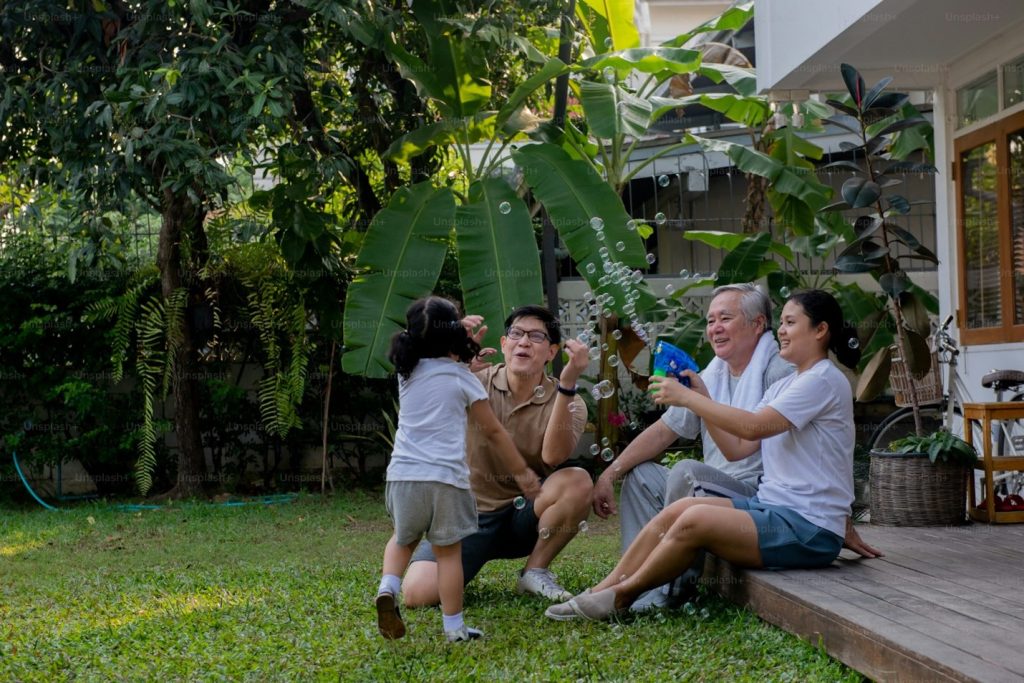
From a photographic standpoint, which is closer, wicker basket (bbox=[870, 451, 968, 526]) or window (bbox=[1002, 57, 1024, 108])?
wicker basket (bbox=[870, 451, 968, 526])

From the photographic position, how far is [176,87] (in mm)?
7973

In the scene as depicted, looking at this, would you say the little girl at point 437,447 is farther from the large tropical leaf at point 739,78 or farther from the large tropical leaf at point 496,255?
the large tropical leaf at point 739,78

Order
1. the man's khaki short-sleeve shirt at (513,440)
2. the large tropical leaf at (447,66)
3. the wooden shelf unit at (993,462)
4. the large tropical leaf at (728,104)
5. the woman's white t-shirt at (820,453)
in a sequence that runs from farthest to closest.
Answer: the large tropical leaf at (728,104), the large tropical leaf at (447,66), the wooden shelf unit at (993,462), the man's khaki short-sleeve shirt at (513,440), the woman's white t-shirt at (820,453)

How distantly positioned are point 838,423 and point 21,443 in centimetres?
819

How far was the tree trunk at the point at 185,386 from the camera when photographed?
34.2 feet

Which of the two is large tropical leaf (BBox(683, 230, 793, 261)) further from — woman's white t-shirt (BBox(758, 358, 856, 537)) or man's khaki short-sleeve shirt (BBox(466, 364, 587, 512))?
woman's white t-shirt (BBox(758, 358, 856, 537))

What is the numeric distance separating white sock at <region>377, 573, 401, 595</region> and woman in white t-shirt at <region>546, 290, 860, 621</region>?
0.86m

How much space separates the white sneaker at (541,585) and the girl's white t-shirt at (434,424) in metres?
0.85

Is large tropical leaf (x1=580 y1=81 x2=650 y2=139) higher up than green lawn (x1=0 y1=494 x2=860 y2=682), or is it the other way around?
large tropical leaf (x1=580 y1=81 x2=650 y2=139)

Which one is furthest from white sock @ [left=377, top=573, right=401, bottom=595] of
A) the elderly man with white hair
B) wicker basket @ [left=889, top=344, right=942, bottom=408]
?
wicker basket @ [left=889, top=344, right=942, bottom=408]

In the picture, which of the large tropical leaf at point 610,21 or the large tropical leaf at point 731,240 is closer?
the large tropical leaf at point 610,21

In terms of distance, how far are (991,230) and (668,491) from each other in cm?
428

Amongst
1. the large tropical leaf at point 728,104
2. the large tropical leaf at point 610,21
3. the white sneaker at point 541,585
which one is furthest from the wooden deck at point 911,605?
the large tropical leaf at point 610,21

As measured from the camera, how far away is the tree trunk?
34.2ft
